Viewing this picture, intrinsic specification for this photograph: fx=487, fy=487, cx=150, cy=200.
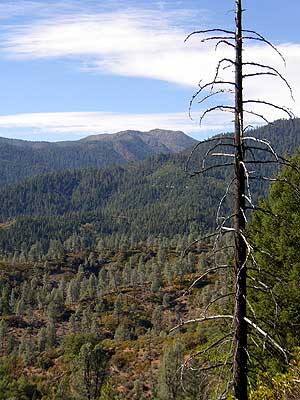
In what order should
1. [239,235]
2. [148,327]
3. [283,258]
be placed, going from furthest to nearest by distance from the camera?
[148,327]
[283,258]
[239,235]

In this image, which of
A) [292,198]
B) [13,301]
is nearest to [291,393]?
[292,198]

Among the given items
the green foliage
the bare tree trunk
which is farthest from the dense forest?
the bare tree trunk

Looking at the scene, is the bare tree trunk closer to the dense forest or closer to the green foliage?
the dense forest

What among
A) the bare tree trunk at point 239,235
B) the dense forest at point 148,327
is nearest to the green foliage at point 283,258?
the dense forest at point 148,327

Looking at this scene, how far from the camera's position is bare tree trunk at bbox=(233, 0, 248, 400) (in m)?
8.97

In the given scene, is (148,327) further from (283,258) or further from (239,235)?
(239,235)

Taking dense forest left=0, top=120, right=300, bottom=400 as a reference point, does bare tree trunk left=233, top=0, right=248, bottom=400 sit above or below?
above

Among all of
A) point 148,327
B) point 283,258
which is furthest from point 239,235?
point 148,327

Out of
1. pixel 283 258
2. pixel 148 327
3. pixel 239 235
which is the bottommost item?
pixel 148 327

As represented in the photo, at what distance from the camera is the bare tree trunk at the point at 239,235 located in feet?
29.4

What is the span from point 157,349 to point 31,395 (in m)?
27.1

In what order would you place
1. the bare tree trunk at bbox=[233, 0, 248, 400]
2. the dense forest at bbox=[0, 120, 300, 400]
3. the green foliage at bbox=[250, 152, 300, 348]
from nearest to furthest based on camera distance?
the bare tree trunk at bbox=[233, 0, 248, 400], the dense forest at bbox=[0, 120, 300, 400], the green foliage at bbox=[250, 152, 300, 348]

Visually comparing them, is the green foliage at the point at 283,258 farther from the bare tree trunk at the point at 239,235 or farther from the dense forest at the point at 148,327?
the bare tree trunk at the point at 239,235

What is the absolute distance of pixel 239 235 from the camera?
9.34 metres
